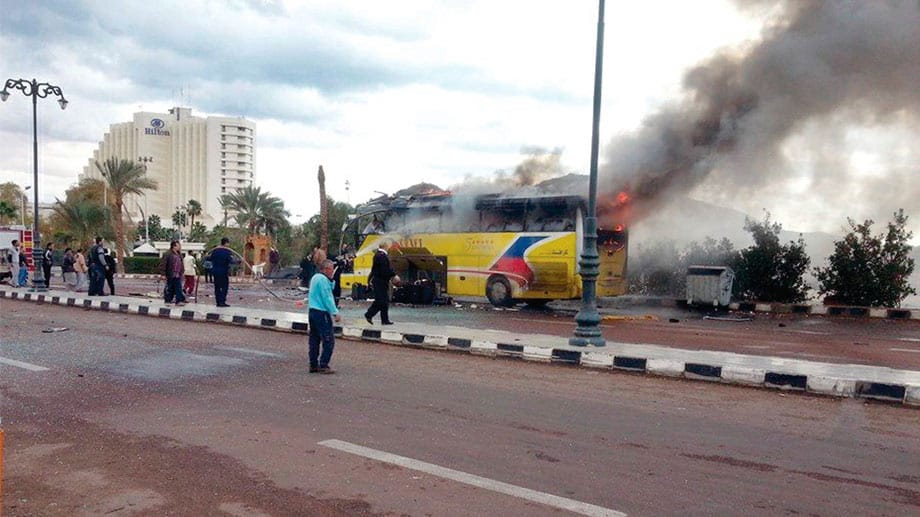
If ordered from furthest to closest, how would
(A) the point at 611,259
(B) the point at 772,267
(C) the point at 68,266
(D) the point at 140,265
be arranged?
(D) the point at 140,265 → (C) the point at 68,266 → (A) the point at 611,259 → (B) the point at 772,267

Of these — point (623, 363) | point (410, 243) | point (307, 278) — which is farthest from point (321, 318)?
point (307, 278)

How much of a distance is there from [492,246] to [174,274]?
8.38m

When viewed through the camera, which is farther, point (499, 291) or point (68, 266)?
point (68, 266)

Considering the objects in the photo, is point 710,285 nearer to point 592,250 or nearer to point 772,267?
point 772,267

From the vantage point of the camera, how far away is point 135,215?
117312 mm

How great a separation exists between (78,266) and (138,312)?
7.35 m

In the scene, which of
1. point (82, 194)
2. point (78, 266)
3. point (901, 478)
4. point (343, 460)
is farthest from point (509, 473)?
point (82, 194)

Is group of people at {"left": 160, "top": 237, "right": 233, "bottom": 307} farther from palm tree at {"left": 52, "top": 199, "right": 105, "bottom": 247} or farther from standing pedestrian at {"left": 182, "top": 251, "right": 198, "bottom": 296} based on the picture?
palm tree at {"left": 52, "top": 199, "right": 105, "bottom": 247}

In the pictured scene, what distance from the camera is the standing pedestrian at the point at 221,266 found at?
1643 cm

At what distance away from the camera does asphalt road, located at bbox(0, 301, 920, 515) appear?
14.2ft

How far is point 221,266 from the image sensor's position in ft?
54.9

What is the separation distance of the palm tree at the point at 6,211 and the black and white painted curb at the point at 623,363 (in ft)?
200

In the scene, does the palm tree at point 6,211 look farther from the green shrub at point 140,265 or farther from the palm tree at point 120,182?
the palm tree at point 120,182

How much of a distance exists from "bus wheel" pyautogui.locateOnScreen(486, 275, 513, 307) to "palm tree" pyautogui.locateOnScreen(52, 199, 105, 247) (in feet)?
116
